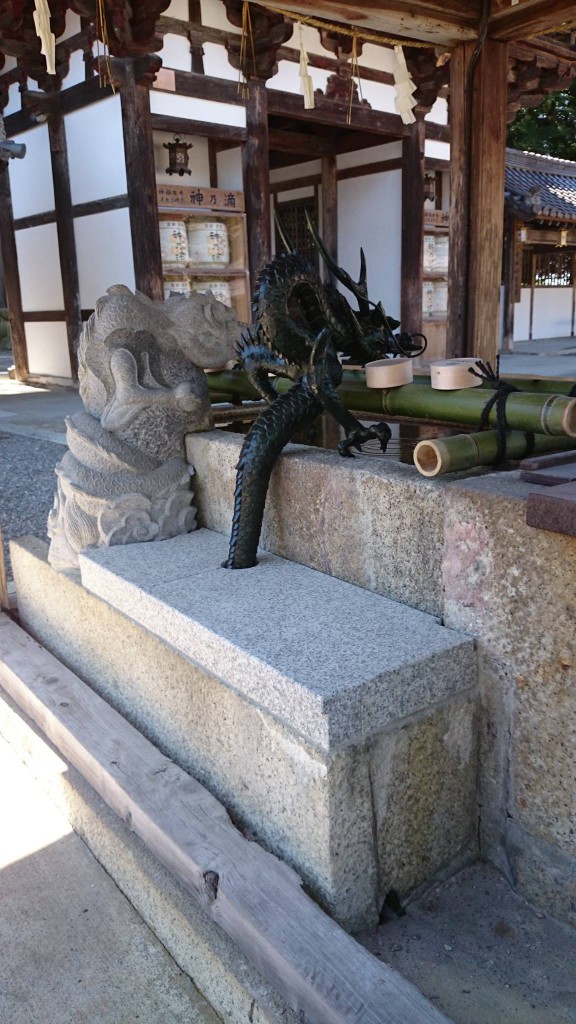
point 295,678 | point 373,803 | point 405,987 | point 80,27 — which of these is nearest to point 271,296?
point 295,678

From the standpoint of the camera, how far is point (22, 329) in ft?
38.5

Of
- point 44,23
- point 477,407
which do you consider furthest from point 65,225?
point 477,407

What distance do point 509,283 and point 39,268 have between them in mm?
9037

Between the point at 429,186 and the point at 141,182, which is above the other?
the point at 429,186

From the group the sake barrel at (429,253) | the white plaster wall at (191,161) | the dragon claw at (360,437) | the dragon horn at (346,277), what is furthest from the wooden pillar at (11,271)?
the dragon claw at (360,437)

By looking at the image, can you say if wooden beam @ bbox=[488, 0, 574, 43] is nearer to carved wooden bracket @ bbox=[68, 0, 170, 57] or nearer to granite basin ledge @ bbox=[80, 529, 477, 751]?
granite basin ledge @ bbox=[80, 529, 477, 751]

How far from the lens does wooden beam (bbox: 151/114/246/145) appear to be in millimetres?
8195

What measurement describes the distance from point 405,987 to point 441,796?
0.53m

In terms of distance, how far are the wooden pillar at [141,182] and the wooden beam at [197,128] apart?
0.51 feet

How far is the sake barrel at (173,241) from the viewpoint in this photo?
8641 millimetres

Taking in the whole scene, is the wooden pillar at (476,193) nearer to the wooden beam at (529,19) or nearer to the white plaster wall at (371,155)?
the wooden beam at (529,19)

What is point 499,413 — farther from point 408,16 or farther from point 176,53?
point 176,53

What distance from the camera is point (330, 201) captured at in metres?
11.5

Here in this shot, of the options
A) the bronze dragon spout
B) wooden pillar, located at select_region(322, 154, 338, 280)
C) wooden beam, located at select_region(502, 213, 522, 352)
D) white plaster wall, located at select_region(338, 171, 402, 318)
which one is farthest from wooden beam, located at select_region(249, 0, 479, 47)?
wooden beam, located at select_region(502, 213, 522, 352)
